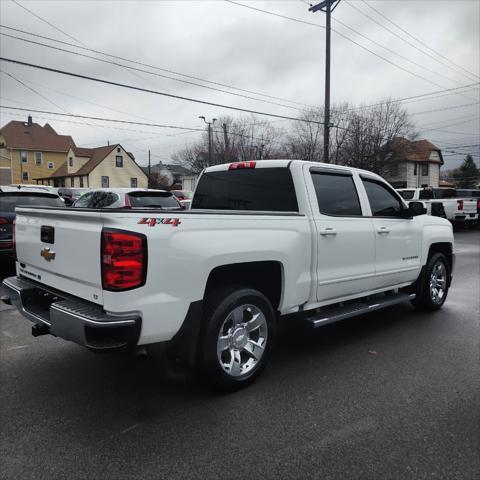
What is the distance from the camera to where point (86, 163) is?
5625cm

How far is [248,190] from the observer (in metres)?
4.55

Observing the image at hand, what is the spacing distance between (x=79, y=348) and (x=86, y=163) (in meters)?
56.0

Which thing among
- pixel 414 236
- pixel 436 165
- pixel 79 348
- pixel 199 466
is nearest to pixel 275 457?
pixel 199 466

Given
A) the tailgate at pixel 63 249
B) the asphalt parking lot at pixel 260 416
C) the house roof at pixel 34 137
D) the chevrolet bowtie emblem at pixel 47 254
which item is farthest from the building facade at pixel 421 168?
the chevrolet bowtie emblem at pixel 47 254

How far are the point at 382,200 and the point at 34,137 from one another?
6450 centimetres

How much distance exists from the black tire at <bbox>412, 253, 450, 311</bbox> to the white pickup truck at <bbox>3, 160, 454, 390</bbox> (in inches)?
21.3

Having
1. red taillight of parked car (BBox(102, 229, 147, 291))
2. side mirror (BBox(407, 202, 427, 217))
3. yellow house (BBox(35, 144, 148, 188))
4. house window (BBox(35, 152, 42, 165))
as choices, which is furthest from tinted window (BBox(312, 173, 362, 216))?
house window (BBox(35, 152, 42, 165))

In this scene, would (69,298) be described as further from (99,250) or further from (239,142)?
(239,142)

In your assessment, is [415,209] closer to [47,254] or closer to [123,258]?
[123,258]

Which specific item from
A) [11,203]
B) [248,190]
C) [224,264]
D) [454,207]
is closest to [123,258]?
[224,264]

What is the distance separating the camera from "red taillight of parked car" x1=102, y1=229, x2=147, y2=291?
2734mm

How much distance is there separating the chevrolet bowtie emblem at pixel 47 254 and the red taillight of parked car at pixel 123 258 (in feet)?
2.57

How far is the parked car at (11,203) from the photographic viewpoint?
25.5 feet

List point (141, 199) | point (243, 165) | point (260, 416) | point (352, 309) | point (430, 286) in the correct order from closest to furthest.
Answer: point (260, 416), point (352, 309), point (243, 165), point (430, 286), point (141, 199)
